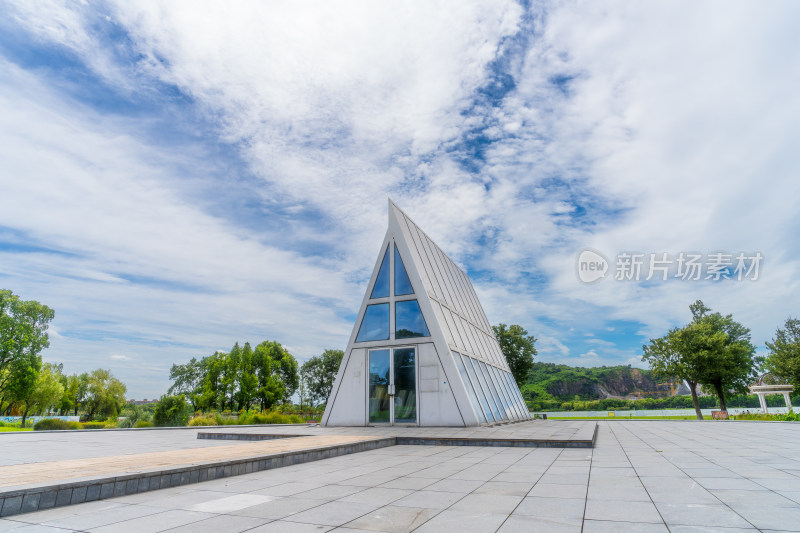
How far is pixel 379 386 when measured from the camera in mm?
19609

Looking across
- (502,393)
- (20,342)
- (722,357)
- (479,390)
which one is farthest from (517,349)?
(20,342)

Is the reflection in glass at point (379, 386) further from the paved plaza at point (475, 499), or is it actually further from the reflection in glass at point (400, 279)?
the paved plaza at point (475, 499)

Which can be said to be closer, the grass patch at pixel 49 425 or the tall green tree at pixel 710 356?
the grass patch at pixel 49 425

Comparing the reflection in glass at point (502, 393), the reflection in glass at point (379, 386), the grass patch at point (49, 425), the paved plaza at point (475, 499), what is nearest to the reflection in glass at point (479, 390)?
the reflection in glass at point (379, 386)

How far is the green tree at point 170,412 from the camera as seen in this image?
98.9 feet

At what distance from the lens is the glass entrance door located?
18.8 m

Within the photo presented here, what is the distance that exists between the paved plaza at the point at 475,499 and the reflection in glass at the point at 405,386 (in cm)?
969

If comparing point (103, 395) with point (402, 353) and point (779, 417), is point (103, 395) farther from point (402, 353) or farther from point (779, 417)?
point (779, 417)

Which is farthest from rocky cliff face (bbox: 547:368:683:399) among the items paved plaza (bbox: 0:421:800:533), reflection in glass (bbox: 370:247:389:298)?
paved plaza (bbox: 0:421:800:533)

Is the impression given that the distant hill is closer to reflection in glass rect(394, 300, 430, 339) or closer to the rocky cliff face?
the rocky cliff face

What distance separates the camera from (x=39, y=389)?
46875 mm

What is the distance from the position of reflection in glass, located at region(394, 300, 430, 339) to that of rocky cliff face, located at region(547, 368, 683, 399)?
2609 inches

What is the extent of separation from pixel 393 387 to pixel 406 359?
1.43 metres

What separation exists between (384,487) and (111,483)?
394cm
